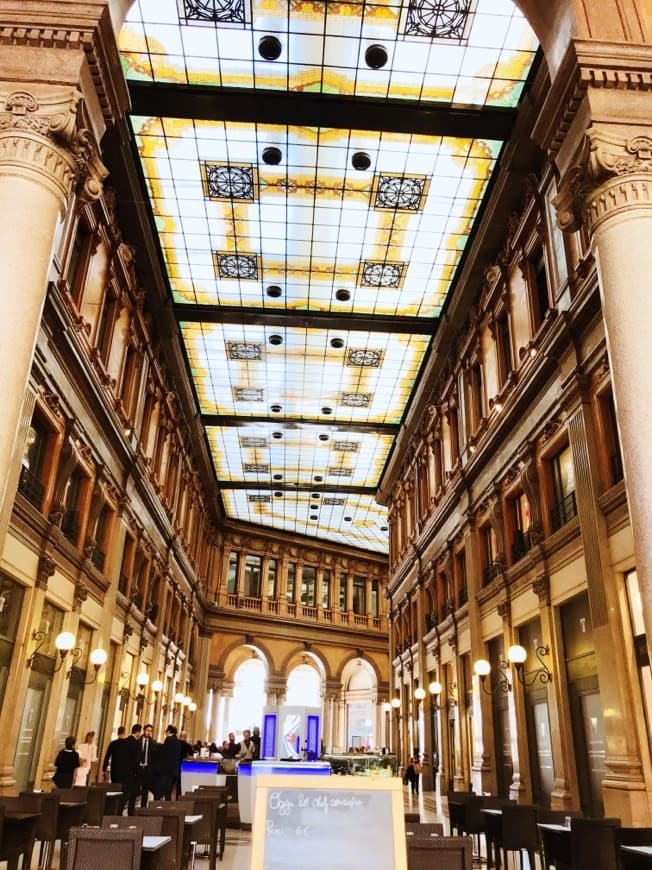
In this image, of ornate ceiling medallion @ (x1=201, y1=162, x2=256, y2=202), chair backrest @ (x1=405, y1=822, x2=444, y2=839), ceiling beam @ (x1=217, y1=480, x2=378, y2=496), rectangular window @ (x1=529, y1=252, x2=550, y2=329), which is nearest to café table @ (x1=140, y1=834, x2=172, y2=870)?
chair backrest @ (x1=405, y1=822, x2=444, y2=839)

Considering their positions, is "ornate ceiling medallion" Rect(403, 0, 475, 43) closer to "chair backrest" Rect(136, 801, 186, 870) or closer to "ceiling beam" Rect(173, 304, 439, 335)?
"ceiling beam" Rect(173, 304, 439, 335)

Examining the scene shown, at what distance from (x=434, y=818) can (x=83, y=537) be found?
780cm

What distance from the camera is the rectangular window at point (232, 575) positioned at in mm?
31609

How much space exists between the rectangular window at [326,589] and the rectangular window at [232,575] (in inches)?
162

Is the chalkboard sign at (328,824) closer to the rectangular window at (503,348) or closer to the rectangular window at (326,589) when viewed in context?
the rectangular window at (503,348)

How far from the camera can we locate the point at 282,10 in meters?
10.3

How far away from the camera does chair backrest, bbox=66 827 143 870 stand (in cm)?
443

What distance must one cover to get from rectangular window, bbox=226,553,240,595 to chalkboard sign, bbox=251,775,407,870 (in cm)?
2894

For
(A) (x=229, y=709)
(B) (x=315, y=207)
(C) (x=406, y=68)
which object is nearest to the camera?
(C) (x=406, y=68)

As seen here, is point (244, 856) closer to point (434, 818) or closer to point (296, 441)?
point (434, 818)

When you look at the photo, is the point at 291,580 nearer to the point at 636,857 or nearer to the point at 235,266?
the point at 235,266

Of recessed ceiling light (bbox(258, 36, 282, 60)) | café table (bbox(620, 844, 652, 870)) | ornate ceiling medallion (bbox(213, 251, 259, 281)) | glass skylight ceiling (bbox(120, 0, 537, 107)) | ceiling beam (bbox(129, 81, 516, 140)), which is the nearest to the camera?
café table (bbox(620, 844, 652, 870))

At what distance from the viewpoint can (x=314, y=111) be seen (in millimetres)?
11656

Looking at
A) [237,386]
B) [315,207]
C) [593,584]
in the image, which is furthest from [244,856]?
[237,386]
